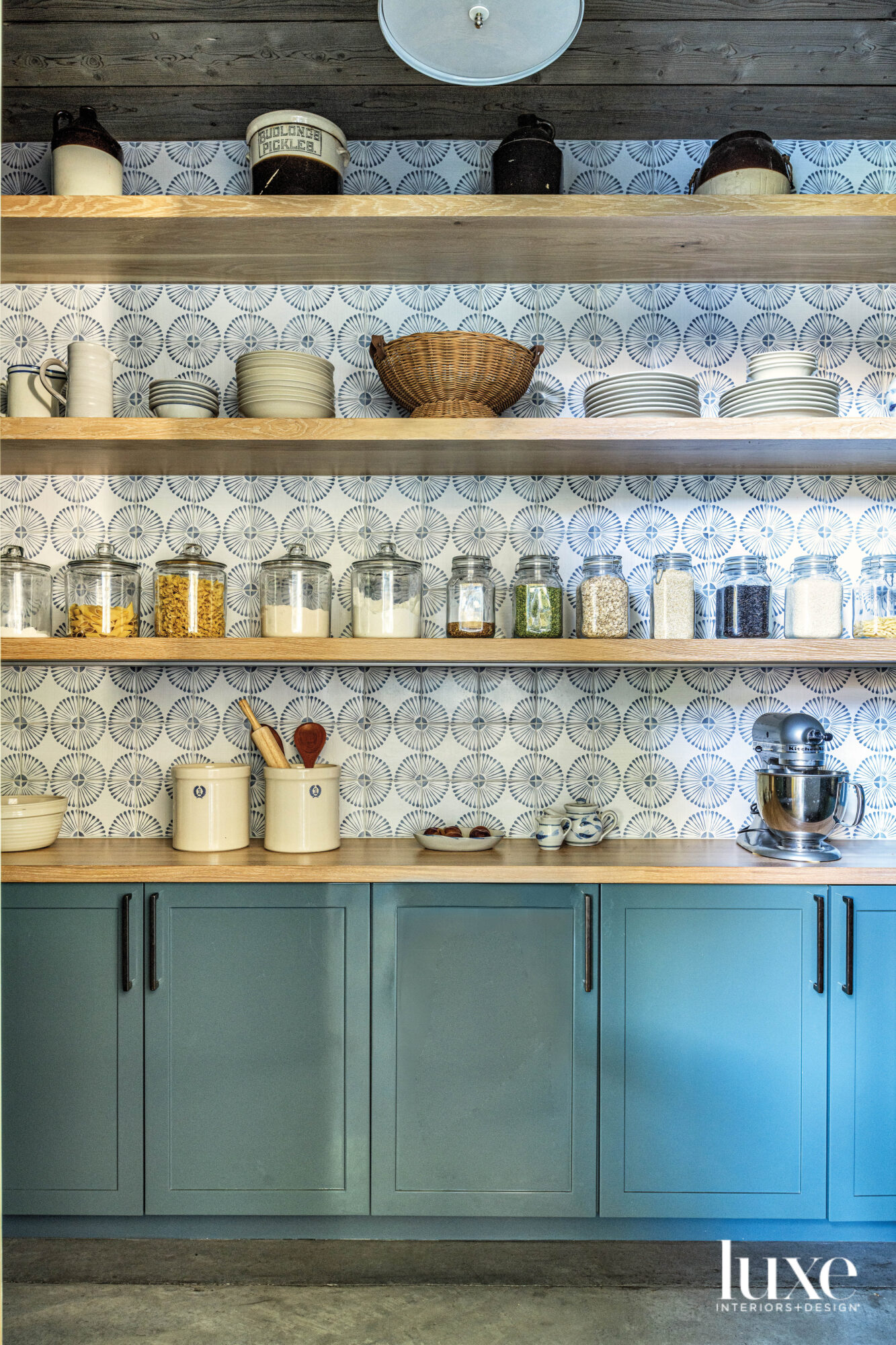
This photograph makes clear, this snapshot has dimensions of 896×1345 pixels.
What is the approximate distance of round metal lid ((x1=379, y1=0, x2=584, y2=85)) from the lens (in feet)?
4.35

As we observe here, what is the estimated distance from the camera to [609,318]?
2.50 m

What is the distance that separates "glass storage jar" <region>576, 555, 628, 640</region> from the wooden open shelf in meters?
0.82

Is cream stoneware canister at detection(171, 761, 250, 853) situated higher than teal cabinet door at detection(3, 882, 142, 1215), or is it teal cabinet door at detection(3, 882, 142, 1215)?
cream stoneware canister at detection(171, 761, 250, 853)

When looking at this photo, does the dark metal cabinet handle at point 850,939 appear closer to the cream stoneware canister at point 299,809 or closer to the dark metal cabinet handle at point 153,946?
the cream stoneware canister at point 299,809

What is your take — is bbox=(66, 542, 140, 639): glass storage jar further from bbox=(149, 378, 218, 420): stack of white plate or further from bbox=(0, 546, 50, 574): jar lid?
bbox=(149, 378, 218, 420): stack of white plate

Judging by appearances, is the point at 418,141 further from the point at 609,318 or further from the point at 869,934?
the point at 869,934

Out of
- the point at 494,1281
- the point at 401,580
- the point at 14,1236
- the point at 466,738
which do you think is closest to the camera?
the point at 494,1281

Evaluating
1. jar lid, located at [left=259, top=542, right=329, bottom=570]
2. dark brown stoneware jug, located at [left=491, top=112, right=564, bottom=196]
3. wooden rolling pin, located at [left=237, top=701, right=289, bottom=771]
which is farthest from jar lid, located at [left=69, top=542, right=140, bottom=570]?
dark brown stoneware jug, located at [left=491, top=112, right=564, bottom=196]

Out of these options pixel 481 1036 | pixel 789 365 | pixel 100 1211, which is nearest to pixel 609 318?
pixel 789 365

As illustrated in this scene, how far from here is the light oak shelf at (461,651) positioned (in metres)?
2.11

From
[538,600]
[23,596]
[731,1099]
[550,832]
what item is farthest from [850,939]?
[23,596]

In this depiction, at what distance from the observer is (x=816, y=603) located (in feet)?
7.32

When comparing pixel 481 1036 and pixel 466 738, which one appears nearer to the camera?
pixel 481 1036

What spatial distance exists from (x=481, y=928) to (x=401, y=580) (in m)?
0.86
